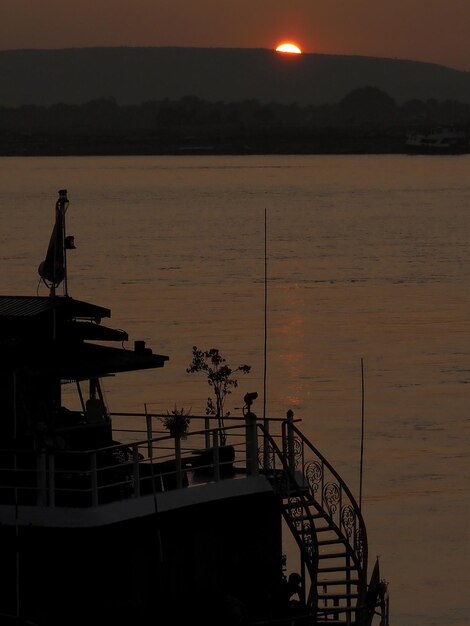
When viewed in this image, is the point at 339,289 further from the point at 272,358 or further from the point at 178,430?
the point at 178,430

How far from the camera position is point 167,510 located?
774 inches

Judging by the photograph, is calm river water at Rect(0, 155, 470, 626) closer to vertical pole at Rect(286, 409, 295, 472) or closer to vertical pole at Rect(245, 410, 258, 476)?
vertical pole at Rect(286, 409, 295, 472)

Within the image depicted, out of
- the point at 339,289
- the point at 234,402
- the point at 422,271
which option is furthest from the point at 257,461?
the point at 422,271

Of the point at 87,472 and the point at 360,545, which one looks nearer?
the point at 87,472

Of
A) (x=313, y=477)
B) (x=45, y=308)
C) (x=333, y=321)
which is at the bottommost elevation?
(x=313, y=477)

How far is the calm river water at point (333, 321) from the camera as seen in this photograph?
3391cm

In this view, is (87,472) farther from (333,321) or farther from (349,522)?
(333,321)

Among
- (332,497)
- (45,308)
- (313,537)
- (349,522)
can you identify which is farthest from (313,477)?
(45,308)

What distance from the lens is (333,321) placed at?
208 ft

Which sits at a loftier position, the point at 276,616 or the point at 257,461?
the point at 257,461

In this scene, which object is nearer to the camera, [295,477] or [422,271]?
[295,477]

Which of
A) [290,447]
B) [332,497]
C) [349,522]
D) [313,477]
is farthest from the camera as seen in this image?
[313,477]

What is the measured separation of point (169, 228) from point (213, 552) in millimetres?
96836

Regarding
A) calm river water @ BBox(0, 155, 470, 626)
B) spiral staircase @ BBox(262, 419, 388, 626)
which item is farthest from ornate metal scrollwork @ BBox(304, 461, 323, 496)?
calm river water @ BBox(0, 155, 470, 626)
